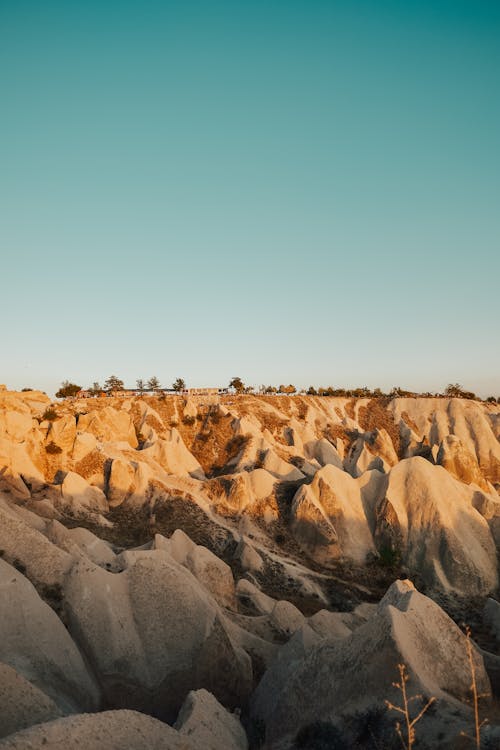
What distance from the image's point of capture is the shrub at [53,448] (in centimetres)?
4719

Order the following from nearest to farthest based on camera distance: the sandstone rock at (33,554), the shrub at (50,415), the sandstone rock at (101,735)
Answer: the sandstone rock at (101,735) → the sandstone rock at (33,554) → the shrub at (50,415)

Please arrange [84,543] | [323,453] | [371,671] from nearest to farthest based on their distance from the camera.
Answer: [371,671], [84,543], [323,453]

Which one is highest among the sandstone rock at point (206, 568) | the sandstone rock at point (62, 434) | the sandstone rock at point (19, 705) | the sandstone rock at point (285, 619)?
the sandstone rock at point (62, 434)

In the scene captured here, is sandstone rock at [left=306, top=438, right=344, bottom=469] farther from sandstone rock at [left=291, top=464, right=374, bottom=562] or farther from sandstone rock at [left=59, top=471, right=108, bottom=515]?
sandstone rock at [left=59, top=471, right=108, bottom=515]

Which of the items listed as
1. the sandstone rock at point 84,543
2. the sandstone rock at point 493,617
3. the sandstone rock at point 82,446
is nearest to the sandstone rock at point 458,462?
the sandstone rock at point 493,617

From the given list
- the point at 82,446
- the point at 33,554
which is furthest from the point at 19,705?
the point at 82,446

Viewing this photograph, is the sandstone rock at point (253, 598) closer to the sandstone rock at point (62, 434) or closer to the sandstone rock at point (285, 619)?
the sandstone rock at point (285, 619)

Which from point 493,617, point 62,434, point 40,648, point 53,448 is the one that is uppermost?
point 62,434

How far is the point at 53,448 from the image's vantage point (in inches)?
1864

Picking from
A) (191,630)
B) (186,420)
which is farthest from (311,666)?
(186,420)

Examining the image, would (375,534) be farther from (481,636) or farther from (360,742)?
(360,742)

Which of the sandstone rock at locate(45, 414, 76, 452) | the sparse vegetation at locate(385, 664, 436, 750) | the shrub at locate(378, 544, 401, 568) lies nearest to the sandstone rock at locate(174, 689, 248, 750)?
the sparse vegetation at locate(385, 664, 436, 750)

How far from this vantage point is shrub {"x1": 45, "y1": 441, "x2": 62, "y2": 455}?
155 feet

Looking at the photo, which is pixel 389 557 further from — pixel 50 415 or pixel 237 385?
pixel 237 385
